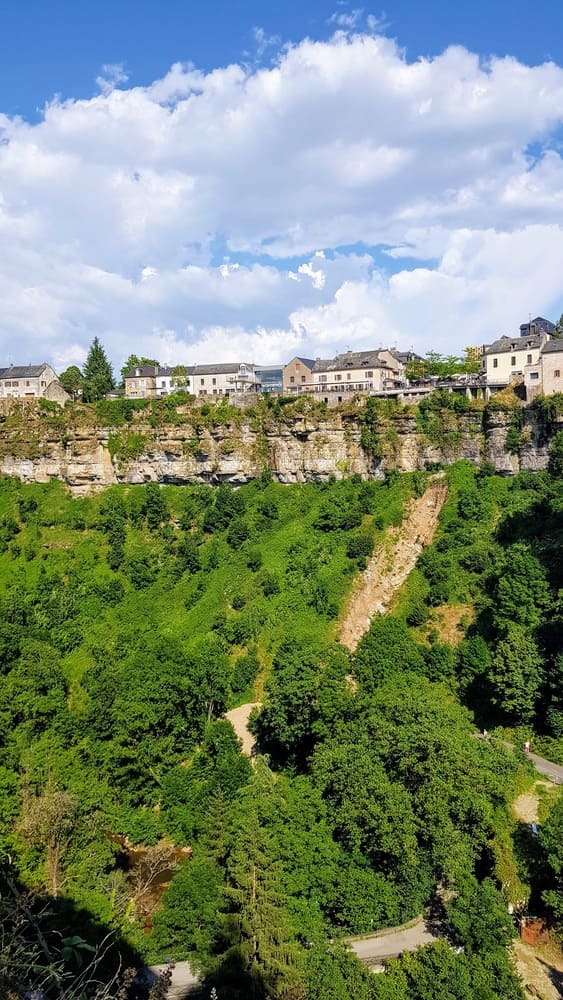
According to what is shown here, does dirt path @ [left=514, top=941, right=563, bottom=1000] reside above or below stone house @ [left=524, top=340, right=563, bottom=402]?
below

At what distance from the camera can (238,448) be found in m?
61.8

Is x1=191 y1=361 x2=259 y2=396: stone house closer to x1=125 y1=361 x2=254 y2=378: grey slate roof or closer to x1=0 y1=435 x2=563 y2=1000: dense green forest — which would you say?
x1=125 y1=361 x2=254 y2=378: grey slate roof

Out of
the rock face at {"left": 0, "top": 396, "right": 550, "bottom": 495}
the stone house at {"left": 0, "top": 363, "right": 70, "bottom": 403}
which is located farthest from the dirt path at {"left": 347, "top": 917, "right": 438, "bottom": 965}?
the stone house at {"left": 0, "top": 363, "right": 70, "bottom": 403}

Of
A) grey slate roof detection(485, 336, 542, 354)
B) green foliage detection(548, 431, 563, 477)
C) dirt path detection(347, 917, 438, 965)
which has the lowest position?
dirt path detection(347, 917, 438, 965)

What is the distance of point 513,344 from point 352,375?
17079 millimetres

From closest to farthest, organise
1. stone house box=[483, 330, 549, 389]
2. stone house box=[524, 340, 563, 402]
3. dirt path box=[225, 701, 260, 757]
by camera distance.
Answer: dirt path box=[225, 701, 260, 757]
stone house box=[524, 340, 563, 402]
stone house box=[483, 330, 549, 389]

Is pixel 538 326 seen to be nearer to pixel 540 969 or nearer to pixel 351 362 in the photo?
pixel 351 362

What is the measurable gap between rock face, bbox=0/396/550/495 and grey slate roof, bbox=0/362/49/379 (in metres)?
15.9

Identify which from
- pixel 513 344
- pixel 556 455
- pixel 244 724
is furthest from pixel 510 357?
pixel 244 724

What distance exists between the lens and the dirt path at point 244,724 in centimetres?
3846

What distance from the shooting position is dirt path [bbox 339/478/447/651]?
47312mm

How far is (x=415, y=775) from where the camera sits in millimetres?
27438

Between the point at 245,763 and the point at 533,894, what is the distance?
14.3m

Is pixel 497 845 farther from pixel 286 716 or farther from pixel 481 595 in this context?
pixel 481 595
